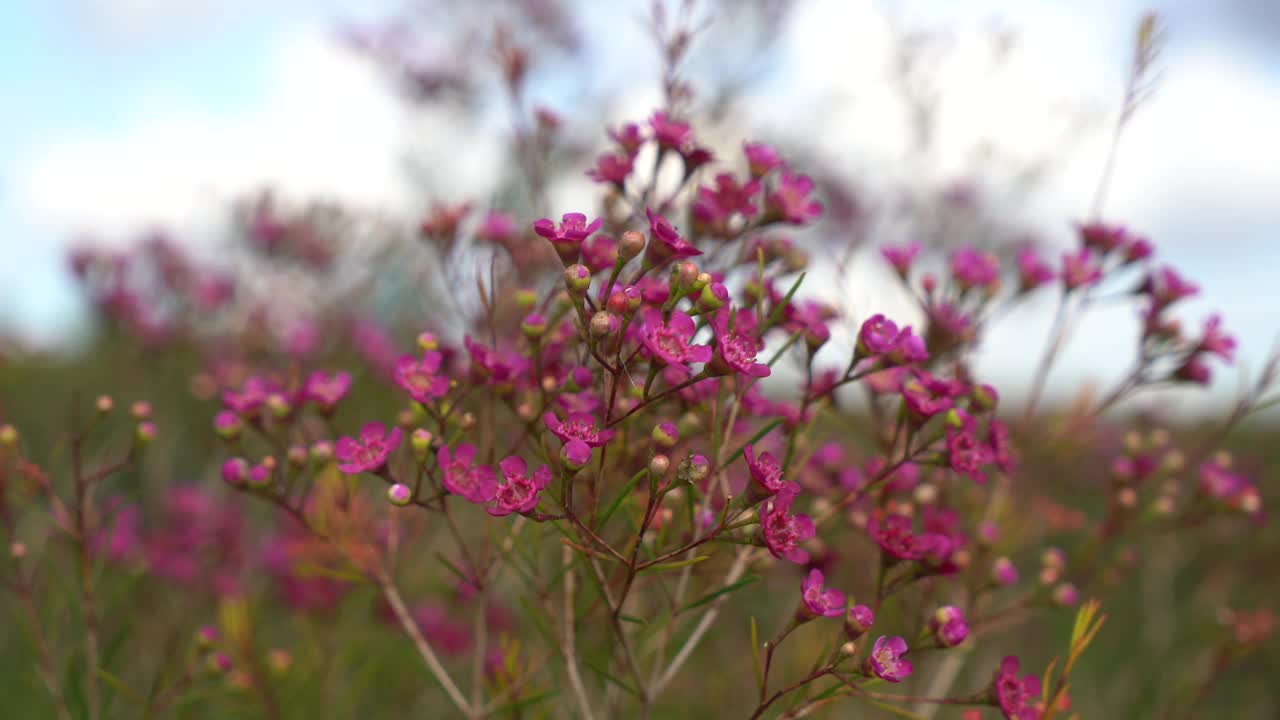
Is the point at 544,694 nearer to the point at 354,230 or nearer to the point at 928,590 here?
the point at 928,590

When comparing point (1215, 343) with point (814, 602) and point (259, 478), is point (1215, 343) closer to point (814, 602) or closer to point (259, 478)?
point (814, 602)

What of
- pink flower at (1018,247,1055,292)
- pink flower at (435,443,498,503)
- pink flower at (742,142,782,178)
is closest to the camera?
pink flower at (435,443,498,503)

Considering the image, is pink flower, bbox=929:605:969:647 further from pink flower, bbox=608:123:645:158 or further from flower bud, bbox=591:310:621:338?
pink flower, bbox=608:123:645:158

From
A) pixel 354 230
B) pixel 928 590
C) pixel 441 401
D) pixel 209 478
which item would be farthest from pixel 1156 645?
pixel 354 230

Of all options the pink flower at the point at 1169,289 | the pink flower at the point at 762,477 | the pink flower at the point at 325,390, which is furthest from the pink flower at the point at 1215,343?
the pink flower at the point at 325,390

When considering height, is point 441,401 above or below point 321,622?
above

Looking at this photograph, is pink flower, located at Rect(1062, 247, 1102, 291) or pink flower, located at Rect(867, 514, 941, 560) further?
pink flower, located at Rect(1062, 247, 1102, 291)

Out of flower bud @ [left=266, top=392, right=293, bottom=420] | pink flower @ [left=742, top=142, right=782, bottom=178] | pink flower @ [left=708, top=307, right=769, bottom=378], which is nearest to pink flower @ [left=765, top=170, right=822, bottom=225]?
pink flower @ [left=742, top=142, right=782, bottom=178]
